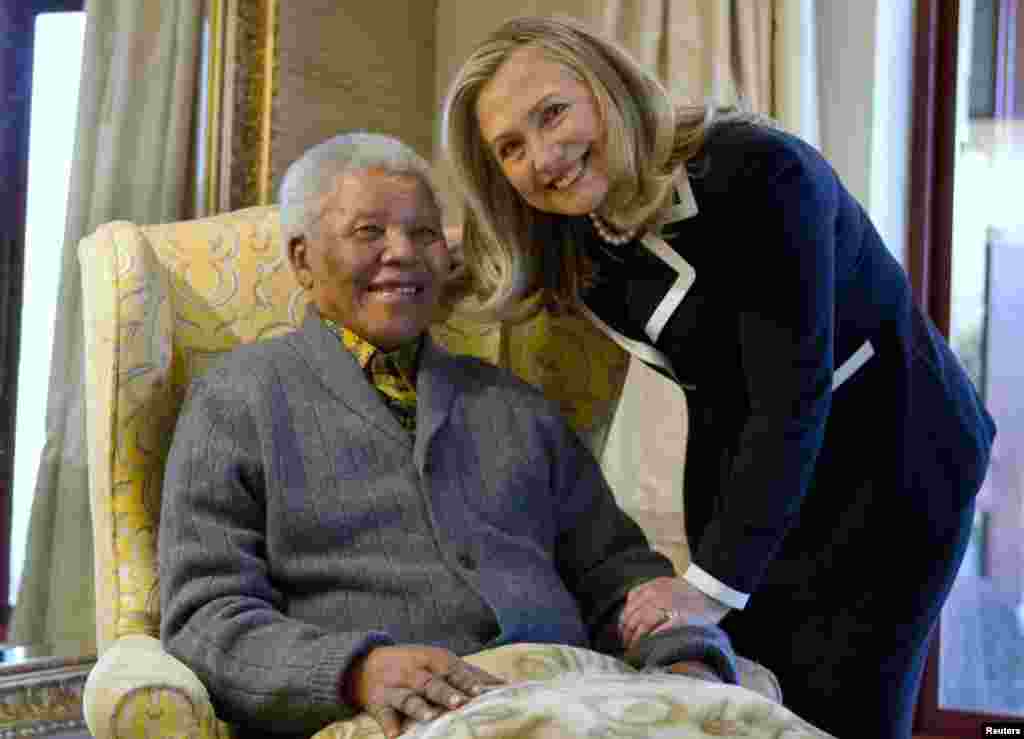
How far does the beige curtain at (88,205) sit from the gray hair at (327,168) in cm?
69

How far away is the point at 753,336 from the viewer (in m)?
1.73

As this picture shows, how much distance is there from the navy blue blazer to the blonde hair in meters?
0.04

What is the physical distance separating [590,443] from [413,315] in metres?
0.43

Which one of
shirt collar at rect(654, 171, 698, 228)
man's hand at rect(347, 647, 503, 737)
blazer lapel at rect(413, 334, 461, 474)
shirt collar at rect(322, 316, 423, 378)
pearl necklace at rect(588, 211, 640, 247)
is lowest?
man's hand at rect(347, 647, 503, 737)

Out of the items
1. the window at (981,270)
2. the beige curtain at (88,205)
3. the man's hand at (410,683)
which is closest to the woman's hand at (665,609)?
the man's hand at (410,683)

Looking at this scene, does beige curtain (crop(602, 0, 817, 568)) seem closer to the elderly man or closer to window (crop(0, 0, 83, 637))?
the elderly man

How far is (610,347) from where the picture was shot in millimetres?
2156

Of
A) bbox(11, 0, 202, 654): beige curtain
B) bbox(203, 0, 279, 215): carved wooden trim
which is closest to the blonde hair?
bbox(11, 0, 202, 654): beige curtain

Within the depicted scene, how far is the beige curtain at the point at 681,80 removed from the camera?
2.96 meters

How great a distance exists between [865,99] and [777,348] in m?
1.54

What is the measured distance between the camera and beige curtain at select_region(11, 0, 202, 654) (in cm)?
240

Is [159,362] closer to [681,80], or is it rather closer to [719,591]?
[719,591]

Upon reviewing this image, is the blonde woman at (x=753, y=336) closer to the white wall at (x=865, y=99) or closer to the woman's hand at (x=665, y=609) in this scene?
the woman's hand at (x=665, y=609)

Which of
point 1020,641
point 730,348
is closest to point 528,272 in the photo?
point 730,348
